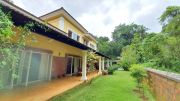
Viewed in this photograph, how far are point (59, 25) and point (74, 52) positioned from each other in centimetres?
376

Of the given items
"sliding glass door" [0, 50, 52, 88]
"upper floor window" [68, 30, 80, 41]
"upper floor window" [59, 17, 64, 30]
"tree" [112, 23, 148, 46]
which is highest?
"tree" [112, 23, 148, 46]

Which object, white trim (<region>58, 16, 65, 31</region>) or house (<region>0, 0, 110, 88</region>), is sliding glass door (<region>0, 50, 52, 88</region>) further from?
white trim (<region>58, 16, 65, 31</region>)

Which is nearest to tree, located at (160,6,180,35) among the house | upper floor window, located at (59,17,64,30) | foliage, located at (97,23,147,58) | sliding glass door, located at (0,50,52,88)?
the house

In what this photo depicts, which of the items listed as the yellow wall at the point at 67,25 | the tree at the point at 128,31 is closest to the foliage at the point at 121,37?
the tree at the point at 128,31

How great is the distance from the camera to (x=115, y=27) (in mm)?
81188

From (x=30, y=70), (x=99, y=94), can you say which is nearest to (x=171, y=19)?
(x=99, y=94)

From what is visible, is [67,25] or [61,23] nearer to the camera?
[61,23]

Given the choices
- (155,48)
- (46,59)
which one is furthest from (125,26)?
(46,59)

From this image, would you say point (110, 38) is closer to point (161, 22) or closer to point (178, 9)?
point (161, 22)

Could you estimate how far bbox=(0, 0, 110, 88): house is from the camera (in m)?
7.58

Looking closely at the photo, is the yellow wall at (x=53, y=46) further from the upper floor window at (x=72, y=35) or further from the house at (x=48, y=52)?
the upper floor window at (x=72, y=35)

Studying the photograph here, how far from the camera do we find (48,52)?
13.2 m

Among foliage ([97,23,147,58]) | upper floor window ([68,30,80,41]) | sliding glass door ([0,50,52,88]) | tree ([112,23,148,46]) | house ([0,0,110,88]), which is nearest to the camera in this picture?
house ([0,0,110,88])

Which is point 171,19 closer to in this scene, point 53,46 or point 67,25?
point 67,25
